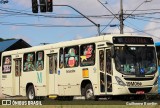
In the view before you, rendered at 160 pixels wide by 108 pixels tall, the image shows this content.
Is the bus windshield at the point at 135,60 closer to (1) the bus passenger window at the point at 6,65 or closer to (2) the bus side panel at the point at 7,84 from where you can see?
(2) the bus side panel at the point at 7,84

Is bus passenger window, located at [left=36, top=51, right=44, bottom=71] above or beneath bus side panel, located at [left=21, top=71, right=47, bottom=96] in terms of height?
above

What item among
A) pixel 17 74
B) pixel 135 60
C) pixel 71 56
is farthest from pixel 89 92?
pixel 17 74

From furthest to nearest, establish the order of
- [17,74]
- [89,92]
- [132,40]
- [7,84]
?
[7,84]
[17,74]
[89,92]
[132,40]

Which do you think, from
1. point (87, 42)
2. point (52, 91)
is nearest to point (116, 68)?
point (87, 42)

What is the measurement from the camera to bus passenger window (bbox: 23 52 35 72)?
28344 millimetres

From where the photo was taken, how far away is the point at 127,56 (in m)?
22.0

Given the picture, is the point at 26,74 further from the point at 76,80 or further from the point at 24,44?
the point at 24,44

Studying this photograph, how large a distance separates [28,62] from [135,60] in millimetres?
8671

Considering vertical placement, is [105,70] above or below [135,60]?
below

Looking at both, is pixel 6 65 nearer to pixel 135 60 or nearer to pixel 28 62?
pixel 28 62

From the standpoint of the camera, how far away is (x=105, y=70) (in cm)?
2236

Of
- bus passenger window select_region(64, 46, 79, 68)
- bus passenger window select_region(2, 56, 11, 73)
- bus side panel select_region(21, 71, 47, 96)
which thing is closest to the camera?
bus passenger window select_region(64, 46, 79, 68)

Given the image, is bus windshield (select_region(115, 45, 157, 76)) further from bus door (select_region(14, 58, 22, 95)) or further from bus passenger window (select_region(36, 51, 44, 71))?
bus door (select_region(14, 58, 22, 95))

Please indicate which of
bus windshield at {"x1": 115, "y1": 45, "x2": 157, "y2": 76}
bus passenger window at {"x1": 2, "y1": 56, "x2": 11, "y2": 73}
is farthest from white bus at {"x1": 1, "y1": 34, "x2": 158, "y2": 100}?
bus passenger window at {"x1": 2, "y1": 56, "x2": 11, "y2": 73}
